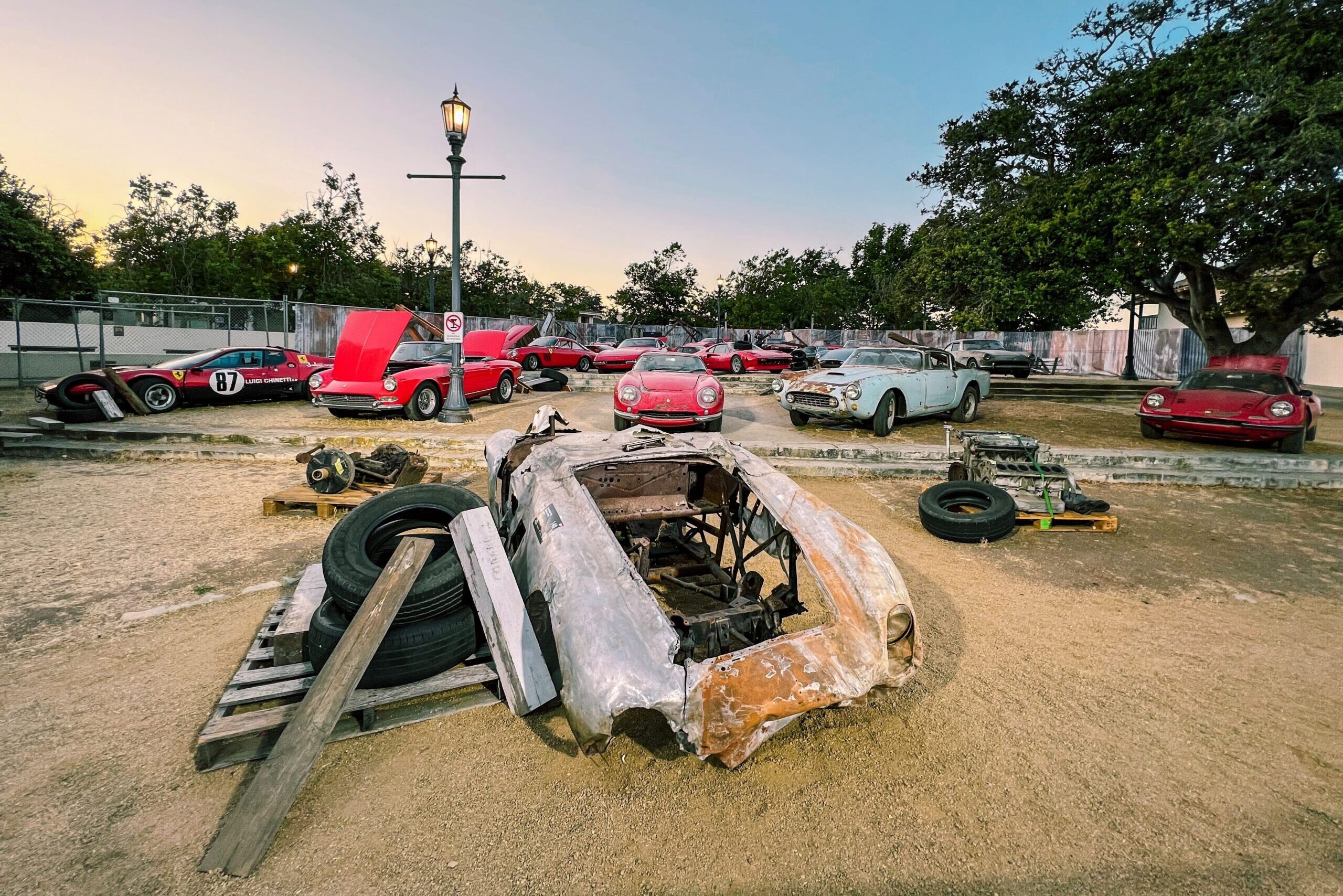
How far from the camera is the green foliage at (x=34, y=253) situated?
1838 cm

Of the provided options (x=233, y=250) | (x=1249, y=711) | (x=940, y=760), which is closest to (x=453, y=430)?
(x=940, y=760)

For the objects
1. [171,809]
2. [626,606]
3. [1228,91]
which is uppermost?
[1228,91]

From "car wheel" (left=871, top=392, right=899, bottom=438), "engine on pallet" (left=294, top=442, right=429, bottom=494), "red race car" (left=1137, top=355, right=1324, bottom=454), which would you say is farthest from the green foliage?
"red race car" (left=1137, top=355, right=1324, bottom=454)

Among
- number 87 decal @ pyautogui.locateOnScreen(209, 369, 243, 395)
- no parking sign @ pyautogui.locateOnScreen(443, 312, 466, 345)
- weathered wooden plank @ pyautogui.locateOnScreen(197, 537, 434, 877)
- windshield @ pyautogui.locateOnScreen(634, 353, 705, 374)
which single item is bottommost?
weathered wooden plank @ pyautogui.locateOnScreen(197, 537, 434, 877)

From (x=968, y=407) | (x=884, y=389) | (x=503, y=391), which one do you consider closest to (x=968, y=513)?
(x=884, y=389)

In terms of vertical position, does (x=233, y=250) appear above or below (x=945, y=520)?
above

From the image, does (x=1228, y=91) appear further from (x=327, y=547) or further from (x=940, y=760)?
(x=327, y=547)

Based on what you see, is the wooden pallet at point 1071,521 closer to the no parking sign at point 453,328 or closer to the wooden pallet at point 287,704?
the wooden pallet at point 287,704

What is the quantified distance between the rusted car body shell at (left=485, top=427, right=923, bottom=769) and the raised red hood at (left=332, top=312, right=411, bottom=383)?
300 inches

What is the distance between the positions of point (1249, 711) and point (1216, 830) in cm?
103

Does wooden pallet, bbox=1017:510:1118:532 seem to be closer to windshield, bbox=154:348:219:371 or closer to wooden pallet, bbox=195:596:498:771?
wooden pallet, bbox=195:596:498:771

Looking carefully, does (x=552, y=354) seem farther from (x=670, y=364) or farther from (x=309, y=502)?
(x=309, y=502)

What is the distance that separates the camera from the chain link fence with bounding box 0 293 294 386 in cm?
1398

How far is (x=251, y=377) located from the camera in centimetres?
1141
